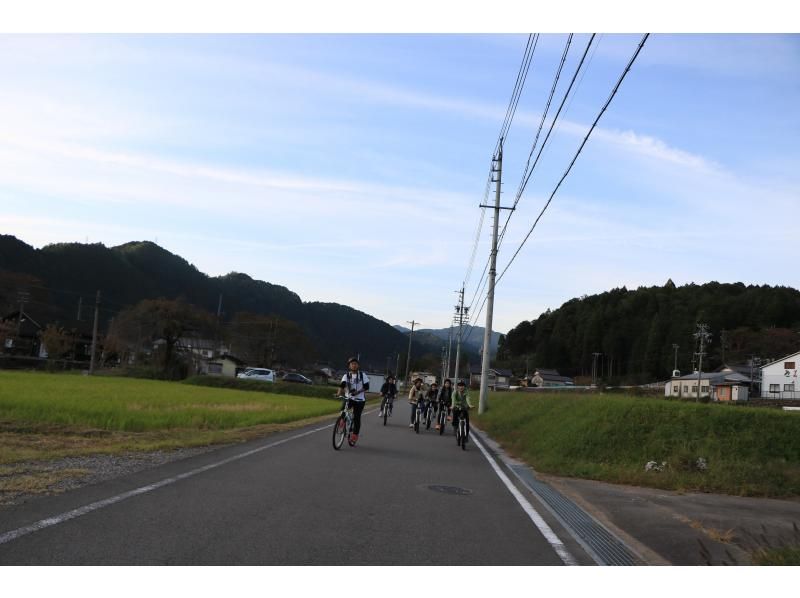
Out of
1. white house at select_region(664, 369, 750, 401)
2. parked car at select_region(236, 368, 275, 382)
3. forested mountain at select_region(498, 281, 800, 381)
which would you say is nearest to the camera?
white house at select_region(664, 369, 750, 401)

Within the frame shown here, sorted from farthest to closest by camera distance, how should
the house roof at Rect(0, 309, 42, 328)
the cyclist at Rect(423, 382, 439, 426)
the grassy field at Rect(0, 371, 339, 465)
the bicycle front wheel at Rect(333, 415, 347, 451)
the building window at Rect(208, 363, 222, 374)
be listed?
the building window at Rect(208, 363, 222, 374) → the house roof at Rect(0, 309, 42, 328) → the cyclist at Rect(423, 382, 439, 426) → the bicycle front wheel at Rect(333, 415, 347, 451) → the grassy field at Rect(0, 371, 339, 465)

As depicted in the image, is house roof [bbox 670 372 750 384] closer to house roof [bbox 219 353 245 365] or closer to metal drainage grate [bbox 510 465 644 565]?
house roof [bbox 219 353 245 365]

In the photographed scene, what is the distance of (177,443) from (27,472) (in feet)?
13.6

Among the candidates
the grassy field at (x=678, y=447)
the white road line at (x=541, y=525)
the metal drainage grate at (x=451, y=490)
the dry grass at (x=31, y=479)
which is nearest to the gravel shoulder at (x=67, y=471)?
the dry grass at (x=31, y=479)

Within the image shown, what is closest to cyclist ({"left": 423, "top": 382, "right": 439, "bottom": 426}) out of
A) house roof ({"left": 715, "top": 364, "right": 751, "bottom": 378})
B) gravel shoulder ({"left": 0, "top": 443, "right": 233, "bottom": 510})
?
gravel shoulder ({"left": 0, "top": 443, "right": 233, "bottom": 510})

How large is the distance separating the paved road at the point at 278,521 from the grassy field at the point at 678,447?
11.9 ft

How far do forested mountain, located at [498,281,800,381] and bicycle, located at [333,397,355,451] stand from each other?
69381 mm

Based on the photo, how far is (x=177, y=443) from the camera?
11891 millimetres

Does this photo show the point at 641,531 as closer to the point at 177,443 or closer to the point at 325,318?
the point at 177,443

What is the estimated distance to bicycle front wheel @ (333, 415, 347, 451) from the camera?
40.7 feet

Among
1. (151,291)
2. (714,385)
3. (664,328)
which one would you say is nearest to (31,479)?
(714,385)

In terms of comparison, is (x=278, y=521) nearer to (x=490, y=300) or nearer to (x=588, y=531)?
(x=588, y=531)

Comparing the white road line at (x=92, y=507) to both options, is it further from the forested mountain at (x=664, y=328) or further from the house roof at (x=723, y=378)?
Result: the forested mountain at (x=664, y=328)

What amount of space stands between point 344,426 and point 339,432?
0.62 ft
